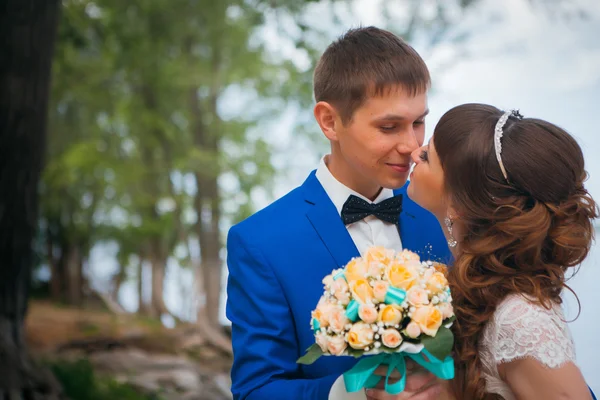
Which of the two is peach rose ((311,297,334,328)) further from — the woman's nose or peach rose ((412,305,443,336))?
the woman's nose

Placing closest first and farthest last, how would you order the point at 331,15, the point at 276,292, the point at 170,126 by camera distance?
the point at 276,292 < the point at 331,15 < the point at 170,126

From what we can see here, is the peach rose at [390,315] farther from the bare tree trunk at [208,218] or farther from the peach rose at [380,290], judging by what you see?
the bare tree trunk at [208,218]

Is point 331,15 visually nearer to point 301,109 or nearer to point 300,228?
point 301,109

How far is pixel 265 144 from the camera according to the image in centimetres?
1082

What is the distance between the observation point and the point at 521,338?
6.64 ft

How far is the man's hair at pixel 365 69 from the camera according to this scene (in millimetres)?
2467

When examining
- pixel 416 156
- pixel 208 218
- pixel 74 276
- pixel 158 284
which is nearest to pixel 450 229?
pixel 416 156

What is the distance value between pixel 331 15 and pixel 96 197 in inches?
228

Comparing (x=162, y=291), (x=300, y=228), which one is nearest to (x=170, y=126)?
(x=162, y=291)

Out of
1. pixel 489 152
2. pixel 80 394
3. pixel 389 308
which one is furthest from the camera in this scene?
pixel 80 394

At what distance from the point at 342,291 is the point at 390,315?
157mm

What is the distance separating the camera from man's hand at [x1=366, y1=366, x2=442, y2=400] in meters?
2.00

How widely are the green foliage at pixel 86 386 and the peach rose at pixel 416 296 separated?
20.0ft

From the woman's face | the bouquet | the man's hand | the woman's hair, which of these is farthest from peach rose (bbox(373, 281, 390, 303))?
the woman's face
